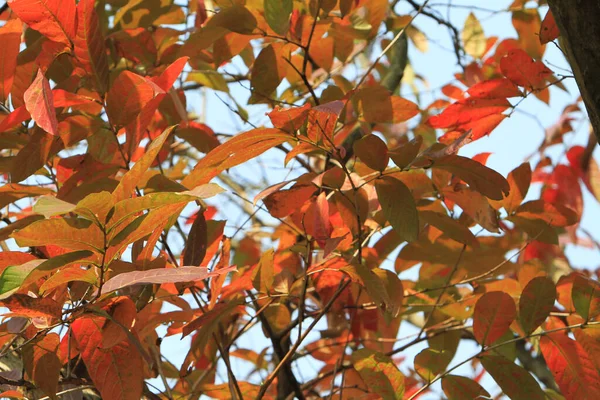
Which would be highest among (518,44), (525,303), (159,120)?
(518,44)

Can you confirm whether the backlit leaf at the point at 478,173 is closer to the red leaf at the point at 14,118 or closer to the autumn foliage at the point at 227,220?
the autumn foliage at the point at 227,220

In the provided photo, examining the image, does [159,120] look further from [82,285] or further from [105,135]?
[82,285]

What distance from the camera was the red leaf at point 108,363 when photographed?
683 mm

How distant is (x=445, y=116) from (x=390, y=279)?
24 cm

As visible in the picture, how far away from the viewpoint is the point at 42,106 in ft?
2.24

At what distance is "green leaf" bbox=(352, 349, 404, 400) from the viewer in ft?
2.66

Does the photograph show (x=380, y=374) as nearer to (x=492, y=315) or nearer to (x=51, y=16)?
(x=492, y=315)

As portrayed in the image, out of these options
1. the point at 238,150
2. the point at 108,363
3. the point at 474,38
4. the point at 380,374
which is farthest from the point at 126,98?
the point at 474,38

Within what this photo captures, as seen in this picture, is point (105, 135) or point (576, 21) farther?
point (105, 135)

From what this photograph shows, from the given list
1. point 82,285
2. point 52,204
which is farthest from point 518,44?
point 52,204

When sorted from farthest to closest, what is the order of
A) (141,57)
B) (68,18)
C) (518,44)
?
(518,44) → (141,57) → (68,18)

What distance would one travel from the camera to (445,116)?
947 mm

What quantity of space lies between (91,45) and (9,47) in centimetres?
9

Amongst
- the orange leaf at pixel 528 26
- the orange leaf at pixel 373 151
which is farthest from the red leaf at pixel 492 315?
the orange leaf at pixel 528 26
